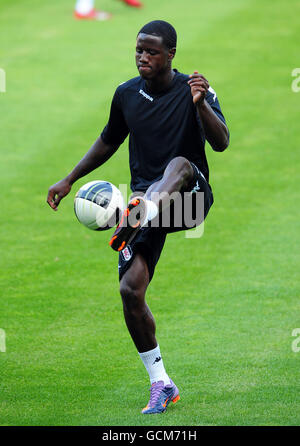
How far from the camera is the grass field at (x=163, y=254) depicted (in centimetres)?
688

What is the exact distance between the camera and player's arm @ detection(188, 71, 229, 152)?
607 centimetres

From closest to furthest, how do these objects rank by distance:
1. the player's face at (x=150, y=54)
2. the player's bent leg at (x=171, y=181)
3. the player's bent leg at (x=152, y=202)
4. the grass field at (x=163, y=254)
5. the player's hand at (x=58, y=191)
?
the player's bent leg at (x=152, y=202)
the player's bent leg at (x=171, y=181)
the player's face at (x=150, y=54)
the grass field at (x=163, y=254)
the player's hand at (x=58, y=191)

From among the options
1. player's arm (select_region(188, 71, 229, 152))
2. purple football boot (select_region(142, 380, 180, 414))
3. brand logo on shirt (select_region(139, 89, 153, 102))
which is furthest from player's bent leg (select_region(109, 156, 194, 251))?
purple football boot (select_region(142, 380, 180, 414))

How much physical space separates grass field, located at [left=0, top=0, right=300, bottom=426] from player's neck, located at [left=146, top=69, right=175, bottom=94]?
7.80ft

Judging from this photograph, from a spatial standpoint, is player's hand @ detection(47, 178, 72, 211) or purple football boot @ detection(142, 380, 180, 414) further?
player's hand @ detection(47, 178, 72, 211)

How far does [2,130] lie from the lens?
14234 mm

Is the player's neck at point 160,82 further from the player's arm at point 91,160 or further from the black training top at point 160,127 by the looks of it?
the player's arm at point 91,160

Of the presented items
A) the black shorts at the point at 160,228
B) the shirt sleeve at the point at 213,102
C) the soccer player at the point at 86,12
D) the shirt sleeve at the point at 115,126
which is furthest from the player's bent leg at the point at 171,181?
the soccer player at the point at 86,12

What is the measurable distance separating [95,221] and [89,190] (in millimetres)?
245

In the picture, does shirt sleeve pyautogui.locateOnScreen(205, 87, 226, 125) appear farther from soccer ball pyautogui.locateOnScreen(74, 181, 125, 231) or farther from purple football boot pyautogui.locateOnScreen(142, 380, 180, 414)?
purple football boot pyautogui.locateOnScreen(142, 380, 180, 414)

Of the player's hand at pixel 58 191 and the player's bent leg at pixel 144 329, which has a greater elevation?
the player's hand at pixel 58 191

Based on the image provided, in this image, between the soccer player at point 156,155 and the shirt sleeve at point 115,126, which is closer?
the soccer player at point 156,155

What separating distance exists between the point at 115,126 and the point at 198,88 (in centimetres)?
116


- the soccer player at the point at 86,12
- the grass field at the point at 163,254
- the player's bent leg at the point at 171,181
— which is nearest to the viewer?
the player's bent leg at the point at 171,181
